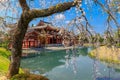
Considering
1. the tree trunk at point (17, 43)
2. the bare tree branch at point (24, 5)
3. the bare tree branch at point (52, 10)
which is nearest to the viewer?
the bare tree branch at point (52, 10)

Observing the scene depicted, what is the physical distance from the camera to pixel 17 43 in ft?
32.9

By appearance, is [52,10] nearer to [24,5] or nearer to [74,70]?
[24,5]

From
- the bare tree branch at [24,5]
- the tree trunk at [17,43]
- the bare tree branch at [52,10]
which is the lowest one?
the tree trunk at [17,43]

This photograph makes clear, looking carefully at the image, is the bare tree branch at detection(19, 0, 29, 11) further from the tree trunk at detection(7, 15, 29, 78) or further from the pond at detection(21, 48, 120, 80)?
the pond at detection(21, 48, 120, 80)

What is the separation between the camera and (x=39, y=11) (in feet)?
31.0

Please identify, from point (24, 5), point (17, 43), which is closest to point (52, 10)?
point (24, 5)

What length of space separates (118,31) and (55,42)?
57529 millimetres

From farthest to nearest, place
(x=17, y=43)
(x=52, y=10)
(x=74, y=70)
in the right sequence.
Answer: (x=74, y=70)
(x=17, y=43)
(x=52, y=10)

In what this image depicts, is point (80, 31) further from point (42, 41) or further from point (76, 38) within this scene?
point (42, 41)

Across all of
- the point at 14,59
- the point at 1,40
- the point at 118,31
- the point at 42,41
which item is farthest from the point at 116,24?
the point at 42,41

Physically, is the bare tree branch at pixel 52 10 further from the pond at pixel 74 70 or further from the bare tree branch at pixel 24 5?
the pond at pixel 74 70

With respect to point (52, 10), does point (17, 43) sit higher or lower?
lower

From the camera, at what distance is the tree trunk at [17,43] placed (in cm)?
982

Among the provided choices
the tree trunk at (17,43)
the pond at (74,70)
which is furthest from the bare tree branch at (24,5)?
the pond at (74,70)
